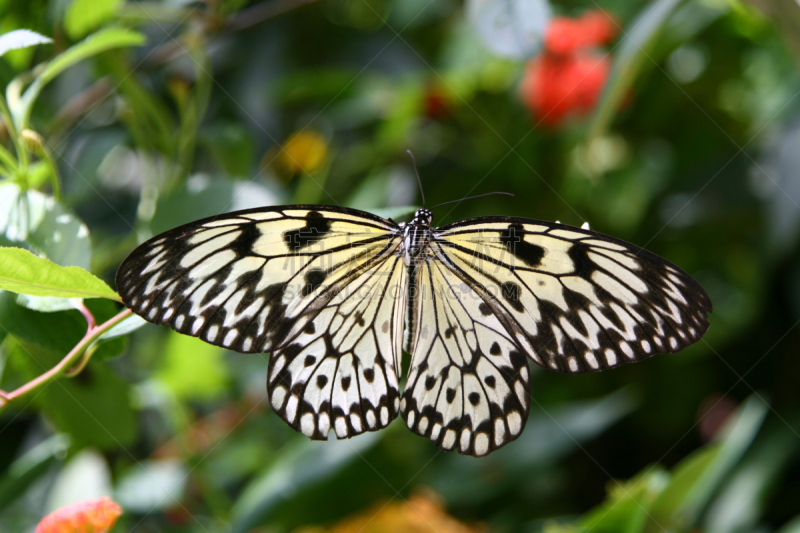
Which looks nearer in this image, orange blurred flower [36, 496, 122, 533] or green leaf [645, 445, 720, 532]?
orange blurred flower [36, 496, 122, 533]

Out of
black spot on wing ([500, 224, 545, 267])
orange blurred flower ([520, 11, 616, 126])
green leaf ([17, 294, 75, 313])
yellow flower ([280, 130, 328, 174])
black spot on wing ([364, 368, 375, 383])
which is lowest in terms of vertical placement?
yellow flower ([280, 130, 328, 174])

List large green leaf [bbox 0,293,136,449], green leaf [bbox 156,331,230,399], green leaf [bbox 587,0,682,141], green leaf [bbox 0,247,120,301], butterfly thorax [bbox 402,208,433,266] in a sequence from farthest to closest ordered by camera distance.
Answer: green leaf [bbox 156,331,230,399] < green leaf [bbox 587,0,682,141] < butterfly thorax [bbox 402,208,433,266] < large green leaf [bbox 0,293,136,449] < green leaf [bbox 0,247,120,301]

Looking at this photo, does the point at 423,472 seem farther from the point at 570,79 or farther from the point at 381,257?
the point at 570,79

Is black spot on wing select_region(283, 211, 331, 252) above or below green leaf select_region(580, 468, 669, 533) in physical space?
above

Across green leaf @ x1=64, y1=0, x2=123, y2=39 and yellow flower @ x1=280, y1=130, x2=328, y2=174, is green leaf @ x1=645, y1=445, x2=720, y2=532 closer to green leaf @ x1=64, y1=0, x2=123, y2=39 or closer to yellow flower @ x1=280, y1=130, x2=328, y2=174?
yellow flower @ x1=280, y1=130, x2=328, y2=174

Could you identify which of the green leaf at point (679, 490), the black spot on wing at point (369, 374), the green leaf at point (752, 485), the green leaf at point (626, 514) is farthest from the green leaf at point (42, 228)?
the green leaf at point (752, 485)

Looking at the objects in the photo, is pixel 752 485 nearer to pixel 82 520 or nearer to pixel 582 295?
pixel 582 295

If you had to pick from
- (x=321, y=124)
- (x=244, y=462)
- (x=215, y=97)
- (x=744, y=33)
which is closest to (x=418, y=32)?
(x=321, y=124)

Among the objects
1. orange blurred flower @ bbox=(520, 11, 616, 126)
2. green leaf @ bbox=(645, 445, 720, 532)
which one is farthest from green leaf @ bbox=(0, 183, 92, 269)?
orange blurred flower @ bbox=(520, 11, 616, 126)

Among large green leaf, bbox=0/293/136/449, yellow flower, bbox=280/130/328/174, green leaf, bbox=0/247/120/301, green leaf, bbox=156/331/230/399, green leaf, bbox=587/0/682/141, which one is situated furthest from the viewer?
yellow flower, bbox=280/130/328/174

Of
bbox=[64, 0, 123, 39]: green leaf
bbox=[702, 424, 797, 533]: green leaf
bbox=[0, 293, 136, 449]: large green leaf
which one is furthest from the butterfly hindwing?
bbox=[702, 424, 797, 533]: green leaf
